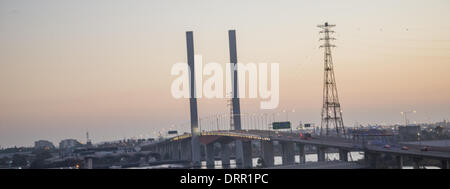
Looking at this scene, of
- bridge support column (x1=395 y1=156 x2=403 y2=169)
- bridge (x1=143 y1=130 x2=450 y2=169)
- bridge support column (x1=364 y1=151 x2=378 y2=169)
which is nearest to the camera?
bridge (x1=143 y1=130 x2=450 y2=169)

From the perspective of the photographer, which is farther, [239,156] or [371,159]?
[239,156]

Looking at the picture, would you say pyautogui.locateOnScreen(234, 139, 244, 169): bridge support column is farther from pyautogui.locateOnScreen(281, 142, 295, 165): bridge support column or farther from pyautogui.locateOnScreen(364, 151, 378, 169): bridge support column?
pyautogui.locateOnScreen(364, 151, 378, 169): bridge support column

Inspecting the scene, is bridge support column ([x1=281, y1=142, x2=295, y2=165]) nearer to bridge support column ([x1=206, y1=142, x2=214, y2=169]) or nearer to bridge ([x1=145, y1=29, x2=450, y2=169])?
bridge ([x1=145, y1=29, x2=450, y2=169])

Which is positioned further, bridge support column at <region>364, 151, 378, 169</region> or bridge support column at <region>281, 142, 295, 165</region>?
bridge support column at <region>281, 142, 295, 165</region>

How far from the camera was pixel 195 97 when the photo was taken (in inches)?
7126

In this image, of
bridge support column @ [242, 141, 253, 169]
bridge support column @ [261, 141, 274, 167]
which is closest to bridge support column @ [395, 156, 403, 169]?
bridge support column @ [261, 141, 274, 167]

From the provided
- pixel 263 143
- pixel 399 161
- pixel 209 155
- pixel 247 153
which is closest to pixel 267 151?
pixel 263 143

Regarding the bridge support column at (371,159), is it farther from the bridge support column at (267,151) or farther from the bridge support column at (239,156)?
the bridge support column at (239,156)

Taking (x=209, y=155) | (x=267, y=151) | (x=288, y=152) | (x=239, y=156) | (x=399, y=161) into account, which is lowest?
(x=209, y=155)

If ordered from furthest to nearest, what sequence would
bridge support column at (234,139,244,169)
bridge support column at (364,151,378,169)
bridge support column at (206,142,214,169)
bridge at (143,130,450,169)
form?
bridge support column at (206,142,214,169) → bridge support column at (234,139,244,169) → bridge support column at (364,151,378,169) → bridge at (143,130,450,169)

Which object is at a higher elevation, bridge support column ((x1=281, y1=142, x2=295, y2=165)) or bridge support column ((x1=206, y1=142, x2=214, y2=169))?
bridge support column ((x1=281, y1=142, x2=295, y2=165))

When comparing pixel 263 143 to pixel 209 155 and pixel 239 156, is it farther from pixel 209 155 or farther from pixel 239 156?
pixel 209 155
